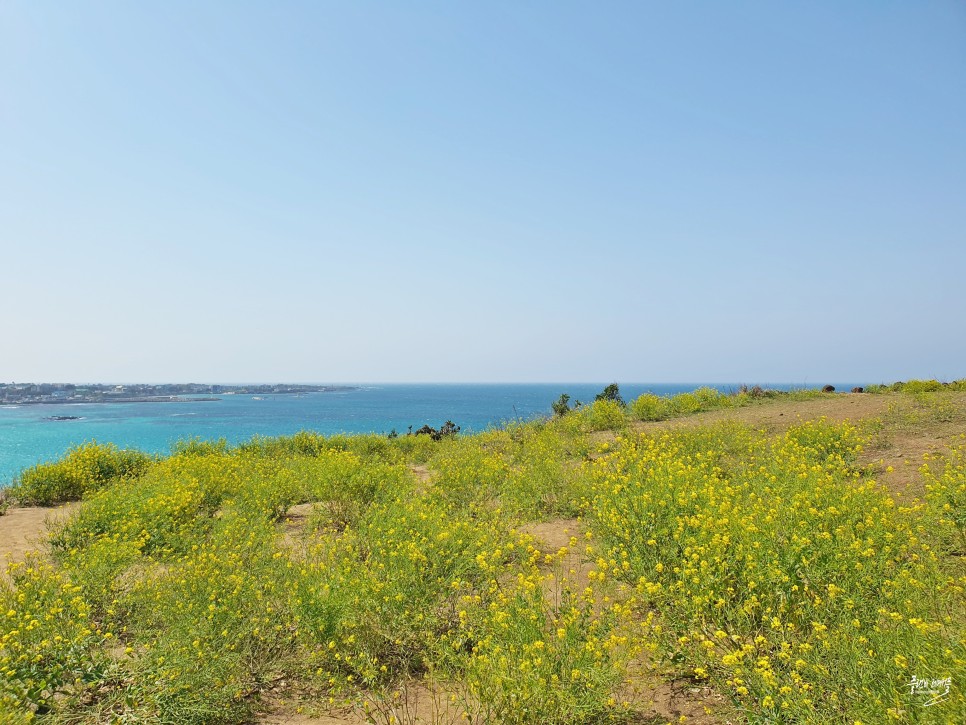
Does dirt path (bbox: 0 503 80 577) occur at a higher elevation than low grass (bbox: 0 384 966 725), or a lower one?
lower

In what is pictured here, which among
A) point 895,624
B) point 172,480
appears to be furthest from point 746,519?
point 172,480

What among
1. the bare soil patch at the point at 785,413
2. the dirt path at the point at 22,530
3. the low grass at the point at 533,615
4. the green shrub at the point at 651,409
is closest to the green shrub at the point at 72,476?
the dirt path at the point at 22,530

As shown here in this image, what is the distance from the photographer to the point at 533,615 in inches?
159

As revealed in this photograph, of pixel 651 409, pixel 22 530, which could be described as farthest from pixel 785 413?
pixel 22 530

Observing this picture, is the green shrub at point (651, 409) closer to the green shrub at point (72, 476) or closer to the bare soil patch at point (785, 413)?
the bare soil patch at point (785, 413)

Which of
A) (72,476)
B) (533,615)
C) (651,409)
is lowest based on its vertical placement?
(72,476)

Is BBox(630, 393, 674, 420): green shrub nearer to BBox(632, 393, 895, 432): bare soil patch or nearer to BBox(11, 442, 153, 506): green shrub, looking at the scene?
BBox(632, 393, 895, 432): bare soil patch

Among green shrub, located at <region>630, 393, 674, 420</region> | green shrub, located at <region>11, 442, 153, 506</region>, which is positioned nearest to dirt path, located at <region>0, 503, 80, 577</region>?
green shrub, located at <region>11, 442, 153, 506</region>

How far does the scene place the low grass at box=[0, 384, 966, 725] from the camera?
11.6 feet

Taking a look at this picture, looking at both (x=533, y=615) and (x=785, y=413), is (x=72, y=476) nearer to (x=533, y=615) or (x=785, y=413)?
(x=533, y=615)

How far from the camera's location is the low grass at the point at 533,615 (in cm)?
353

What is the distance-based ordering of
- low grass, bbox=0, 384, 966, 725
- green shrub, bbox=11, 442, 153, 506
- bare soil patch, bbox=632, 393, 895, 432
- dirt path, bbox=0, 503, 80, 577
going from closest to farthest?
1. low grass, bbox=0, 384, 966, 725
2. dirt path, bbox=0, 503, 80, 577
3. green shrub, bbox=11, 442, 153, 506
4. bare soil patch, bbox=632, 393, 895, 432

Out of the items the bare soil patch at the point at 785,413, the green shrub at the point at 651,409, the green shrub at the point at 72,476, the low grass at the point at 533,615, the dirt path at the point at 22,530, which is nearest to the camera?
the low grass at the point at 533,615

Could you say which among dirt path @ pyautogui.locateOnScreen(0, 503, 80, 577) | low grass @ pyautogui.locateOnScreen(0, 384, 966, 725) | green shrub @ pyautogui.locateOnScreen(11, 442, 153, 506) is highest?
low grass @ pyautogui.locateOnScreen(0, 384, 966, 725)
